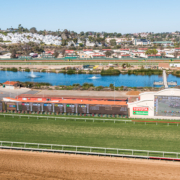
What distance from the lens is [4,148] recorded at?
1467cm

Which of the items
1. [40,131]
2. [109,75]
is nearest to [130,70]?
[109,75]

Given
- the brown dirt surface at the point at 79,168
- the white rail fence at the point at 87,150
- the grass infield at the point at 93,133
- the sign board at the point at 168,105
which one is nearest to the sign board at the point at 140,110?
the sign board at the point at 168,105

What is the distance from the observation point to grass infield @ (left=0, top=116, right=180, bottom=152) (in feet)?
49.1

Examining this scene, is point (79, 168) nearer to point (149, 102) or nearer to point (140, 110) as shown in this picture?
point (140, 110)

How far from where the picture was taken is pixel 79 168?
12250 millimetres

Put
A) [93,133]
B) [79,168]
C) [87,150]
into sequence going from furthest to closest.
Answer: [93,133]
[87,150]
[79,168]

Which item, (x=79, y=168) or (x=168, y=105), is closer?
(x=79, y=168)

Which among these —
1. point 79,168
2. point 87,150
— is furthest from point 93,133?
point 79,168

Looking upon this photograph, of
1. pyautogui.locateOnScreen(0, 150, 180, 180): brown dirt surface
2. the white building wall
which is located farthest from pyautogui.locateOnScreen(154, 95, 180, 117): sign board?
pyautogui.locateOnScreen(0, 150, 180, 180): brown dirt surface

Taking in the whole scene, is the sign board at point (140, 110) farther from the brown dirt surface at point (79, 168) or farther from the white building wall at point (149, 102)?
the brown dirt surface at point (79, 168)

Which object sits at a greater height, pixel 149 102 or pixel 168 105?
pixel 149 102

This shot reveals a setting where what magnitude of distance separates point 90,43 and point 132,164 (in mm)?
107321

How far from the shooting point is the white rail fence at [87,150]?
44.4 feet

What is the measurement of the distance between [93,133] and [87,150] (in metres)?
2.43
